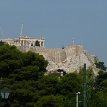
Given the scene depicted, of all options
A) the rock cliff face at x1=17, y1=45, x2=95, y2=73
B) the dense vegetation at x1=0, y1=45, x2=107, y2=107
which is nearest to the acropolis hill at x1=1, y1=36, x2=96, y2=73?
the rock cliff face at x1=17, y1=45, x2=95, y2=73

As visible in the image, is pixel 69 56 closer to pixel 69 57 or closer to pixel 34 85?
pixel 69 57

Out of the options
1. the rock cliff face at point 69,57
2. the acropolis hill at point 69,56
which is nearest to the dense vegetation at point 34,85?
the acropolis hill at point 69,56

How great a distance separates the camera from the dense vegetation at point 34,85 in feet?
140

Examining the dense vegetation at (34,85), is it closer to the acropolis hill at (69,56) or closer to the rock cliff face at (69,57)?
the acropolis hill at (69,56)

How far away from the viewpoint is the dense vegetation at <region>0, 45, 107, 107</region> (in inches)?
1684

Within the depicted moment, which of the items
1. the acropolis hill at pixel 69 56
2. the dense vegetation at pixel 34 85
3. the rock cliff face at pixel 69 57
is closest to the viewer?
the dense vegetation at pixel 34 85

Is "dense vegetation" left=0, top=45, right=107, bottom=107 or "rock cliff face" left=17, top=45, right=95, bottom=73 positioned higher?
"rock cliff face" left=17, top=45, right=95, bottom=73

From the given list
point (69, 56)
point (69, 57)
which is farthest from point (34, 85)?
point (69, 57)

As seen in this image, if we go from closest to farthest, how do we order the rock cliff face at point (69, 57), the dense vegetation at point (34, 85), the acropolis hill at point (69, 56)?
1. the dense vegetation at point (34, 85)
2. the acropolis hill at point (69, 56)
3. the rock cliff face at point (69, 57)

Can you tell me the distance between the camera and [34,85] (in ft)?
144

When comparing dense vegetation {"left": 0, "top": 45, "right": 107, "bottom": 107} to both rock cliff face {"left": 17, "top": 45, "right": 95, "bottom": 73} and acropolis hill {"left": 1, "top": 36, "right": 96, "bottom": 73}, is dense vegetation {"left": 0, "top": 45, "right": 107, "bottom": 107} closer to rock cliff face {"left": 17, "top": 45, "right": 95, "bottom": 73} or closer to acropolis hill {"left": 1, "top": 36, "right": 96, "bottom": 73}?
acropolis hill {"left": 1, "top": 36, "right": 96, "bottom": 73}

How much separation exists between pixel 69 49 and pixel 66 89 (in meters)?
68.8

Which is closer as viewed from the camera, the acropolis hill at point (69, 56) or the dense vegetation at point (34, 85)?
the dense vegetation at point (34, 85)

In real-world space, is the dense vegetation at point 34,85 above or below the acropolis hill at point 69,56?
below
